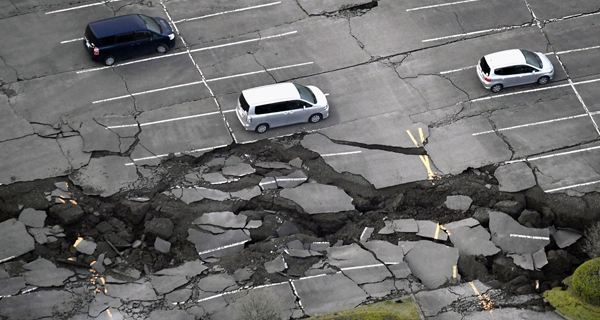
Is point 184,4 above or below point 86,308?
above

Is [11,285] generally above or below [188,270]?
below

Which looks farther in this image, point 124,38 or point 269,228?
point 124,38

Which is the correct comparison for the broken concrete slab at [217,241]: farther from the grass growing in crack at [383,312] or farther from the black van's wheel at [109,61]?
the black van's wheel at [109,61]

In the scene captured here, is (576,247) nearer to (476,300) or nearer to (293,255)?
(476,300)

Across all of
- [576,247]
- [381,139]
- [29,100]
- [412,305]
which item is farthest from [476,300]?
[29,100]

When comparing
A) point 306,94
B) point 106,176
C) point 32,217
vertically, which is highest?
point 306,94

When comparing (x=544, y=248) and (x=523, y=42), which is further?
(x=523, y=42)

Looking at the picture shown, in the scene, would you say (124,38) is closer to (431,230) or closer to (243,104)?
(243,104)

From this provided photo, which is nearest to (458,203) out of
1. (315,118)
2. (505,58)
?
(315,118)

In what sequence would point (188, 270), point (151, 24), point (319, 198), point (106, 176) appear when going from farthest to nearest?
1. point (151, 24)
2. point (106, 176)
3. point (319, 198)
4. point (188, 270)
